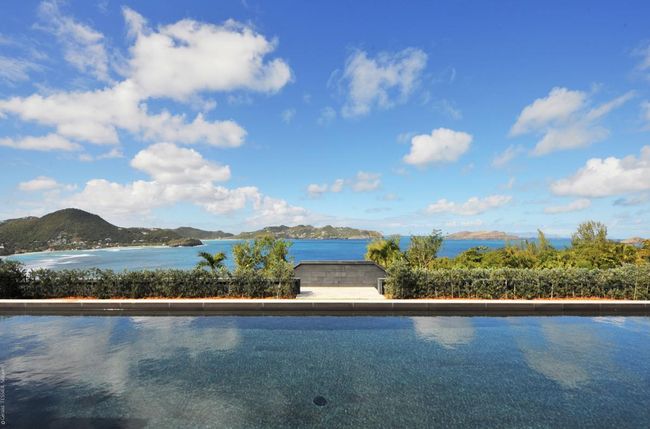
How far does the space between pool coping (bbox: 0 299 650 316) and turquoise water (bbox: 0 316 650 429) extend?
0.54m

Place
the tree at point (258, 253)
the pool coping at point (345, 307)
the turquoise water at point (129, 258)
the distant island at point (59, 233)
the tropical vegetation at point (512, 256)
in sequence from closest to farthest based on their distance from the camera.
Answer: the pool coping at point (345, 307), the tropical vegetation at point (512, 256), the tree at point (258, 253), the turquoise water at point (129, 258), the distant island at point (59, 233)

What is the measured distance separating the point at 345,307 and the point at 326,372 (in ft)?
14.5

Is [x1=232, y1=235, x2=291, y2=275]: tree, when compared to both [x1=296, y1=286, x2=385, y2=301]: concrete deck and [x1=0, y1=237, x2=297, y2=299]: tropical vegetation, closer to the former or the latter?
[x1=296, y1=286, x2=385, y2=301]: concrete deck

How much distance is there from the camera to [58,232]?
105 metres

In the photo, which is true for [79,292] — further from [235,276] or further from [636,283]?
[636,283]

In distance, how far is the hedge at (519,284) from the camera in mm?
12953

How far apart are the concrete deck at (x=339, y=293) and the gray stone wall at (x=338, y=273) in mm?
322

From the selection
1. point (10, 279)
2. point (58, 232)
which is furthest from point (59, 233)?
point (10, 279)

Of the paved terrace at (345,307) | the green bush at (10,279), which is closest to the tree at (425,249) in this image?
the paved terrace at (345,307)

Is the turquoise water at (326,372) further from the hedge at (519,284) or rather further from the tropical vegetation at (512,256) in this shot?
the tropical vegetation at (512,256)

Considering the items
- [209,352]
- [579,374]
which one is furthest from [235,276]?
[579,374]

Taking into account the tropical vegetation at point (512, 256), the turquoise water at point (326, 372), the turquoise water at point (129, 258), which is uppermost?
the tropical vegetation at point (512, 256)

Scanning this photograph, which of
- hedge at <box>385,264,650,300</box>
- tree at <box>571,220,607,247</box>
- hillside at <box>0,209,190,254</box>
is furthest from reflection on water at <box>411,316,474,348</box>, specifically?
hillside at <box>0,209,190,254</box>

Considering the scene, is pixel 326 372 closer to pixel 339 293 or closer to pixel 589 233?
pixel 339 293
